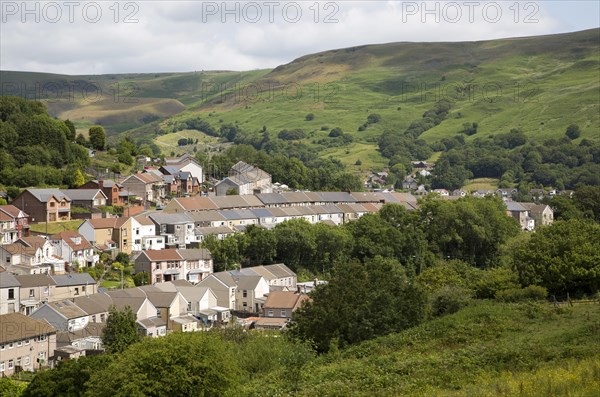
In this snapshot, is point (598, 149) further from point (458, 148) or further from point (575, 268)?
point (575, 268)

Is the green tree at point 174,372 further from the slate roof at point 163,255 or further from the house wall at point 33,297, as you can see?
the slate roof at point 163,255

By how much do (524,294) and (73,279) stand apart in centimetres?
2933

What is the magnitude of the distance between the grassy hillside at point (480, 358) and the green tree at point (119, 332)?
50.4ft

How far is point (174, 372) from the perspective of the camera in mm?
26219

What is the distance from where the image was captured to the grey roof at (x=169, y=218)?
226 feet

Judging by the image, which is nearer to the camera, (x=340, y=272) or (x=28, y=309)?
(x=340, y=272)

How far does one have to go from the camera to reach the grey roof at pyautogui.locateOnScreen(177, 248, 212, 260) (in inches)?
2478

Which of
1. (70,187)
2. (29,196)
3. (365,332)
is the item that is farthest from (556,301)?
(70,187)

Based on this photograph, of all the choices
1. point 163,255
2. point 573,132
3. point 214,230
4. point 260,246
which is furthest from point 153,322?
point 573,132

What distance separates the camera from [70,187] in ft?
244

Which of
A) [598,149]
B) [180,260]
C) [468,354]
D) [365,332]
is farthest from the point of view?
[598,149]

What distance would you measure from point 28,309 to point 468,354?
32.1 m

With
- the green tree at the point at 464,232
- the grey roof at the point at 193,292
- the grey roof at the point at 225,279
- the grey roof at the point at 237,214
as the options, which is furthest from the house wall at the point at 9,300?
the green tree at the point at 464,232

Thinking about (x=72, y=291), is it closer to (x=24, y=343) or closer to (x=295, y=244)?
(x=24, y=343)
